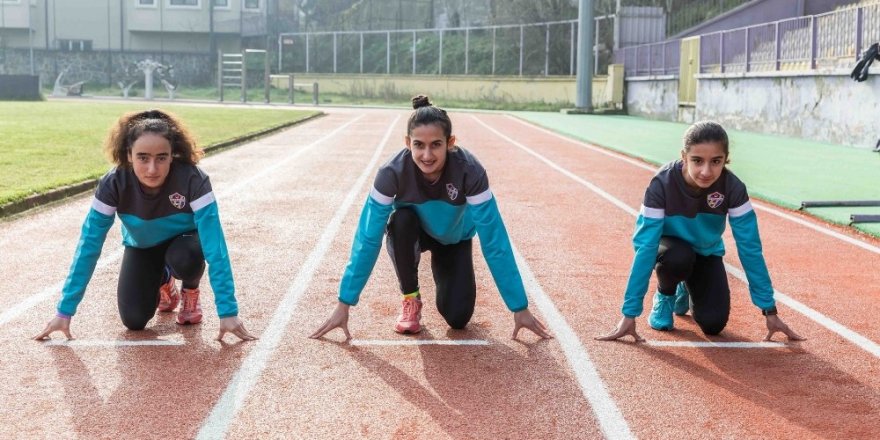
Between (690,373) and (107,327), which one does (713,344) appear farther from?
(107,327)

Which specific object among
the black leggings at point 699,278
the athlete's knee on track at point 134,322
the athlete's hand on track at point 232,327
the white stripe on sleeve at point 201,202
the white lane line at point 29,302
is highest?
the white stripe on sleeve at point 201,202

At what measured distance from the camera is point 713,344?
608cm

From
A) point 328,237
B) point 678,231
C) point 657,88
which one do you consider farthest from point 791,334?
point 657,88

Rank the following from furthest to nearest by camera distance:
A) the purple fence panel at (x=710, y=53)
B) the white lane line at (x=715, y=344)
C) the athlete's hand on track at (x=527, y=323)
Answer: the purple fence panel at (x=710, y=53), the white lane line at (x=715, y=344), the athlete's hand on track at (x=527, y=323)

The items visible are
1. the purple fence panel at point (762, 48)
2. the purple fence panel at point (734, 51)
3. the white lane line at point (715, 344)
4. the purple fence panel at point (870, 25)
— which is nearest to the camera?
the white lane line at point (715, 344)

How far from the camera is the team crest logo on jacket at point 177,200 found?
19.8 feet

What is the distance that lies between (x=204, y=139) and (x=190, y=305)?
17.2 meters

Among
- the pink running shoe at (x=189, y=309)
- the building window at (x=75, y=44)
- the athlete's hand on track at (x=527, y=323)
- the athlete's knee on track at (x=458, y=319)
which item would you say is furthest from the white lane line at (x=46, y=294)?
the building window at (x=75, y=44)

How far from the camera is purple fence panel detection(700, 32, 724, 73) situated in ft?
108

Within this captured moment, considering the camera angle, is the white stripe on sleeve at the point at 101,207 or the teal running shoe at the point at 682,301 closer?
the white stripe on sleeve at the point at 101,207

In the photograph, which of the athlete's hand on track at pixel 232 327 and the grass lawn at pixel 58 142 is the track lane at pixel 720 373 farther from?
the grass lawn at pixel 58 142

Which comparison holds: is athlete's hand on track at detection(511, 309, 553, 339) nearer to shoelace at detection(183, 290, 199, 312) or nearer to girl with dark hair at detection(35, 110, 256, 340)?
girl with dark hair at detection(35, 110, 256, 340)

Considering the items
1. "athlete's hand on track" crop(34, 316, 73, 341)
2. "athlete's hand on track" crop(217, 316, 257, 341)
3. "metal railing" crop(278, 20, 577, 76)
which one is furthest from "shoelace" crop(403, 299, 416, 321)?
"metal railing" crop(278, 20, 577, 76)

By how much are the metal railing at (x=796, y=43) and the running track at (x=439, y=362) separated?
45.7ft
